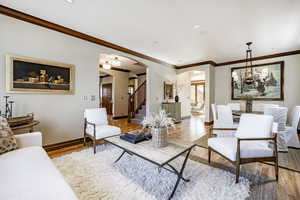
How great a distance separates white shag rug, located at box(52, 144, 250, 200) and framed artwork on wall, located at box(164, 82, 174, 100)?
3.77 m

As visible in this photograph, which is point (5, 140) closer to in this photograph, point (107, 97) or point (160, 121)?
point (160, 121)

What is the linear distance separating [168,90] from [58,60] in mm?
4303

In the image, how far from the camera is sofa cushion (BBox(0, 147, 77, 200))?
0.88 metres

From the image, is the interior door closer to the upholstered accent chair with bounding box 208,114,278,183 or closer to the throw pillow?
the throw pillow

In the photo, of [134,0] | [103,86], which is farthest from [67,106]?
[103,86]

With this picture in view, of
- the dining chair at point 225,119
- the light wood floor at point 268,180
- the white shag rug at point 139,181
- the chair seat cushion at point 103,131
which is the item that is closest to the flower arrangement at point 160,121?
the light wood floor at point 268,180

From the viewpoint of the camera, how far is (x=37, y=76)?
105 inches

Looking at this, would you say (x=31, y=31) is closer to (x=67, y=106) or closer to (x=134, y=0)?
(x=67, y=106)

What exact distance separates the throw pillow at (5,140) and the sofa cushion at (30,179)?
0.34ft

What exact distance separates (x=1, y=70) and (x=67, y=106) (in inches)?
48.2

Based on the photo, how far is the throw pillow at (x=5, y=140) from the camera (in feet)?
4.97

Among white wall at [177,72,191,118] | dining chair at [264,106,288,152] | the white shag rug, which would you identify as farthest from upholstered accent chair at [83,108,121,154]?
white wall at [177,72,191,118]

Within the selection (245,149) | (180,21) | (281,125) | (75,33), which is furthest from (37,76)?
(281,125)

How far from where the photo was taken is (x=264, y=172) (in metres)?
2.09
